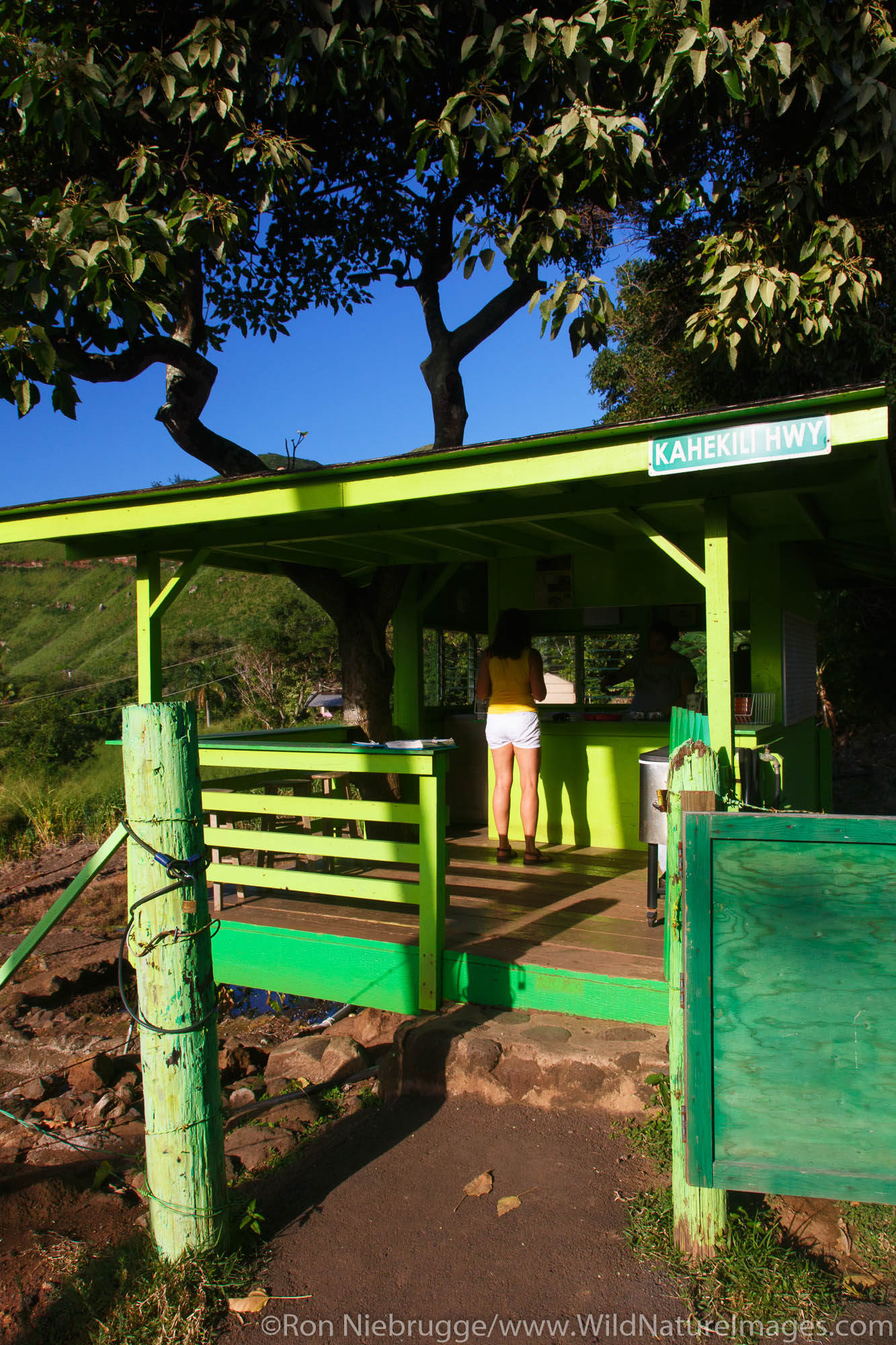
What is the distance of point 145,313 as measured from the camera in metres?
6.73

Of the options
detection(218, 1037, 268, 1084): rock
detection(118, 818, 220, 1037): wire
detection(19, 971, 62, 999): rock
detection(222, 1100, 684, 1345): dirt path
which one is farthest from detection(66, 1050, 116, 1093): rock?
detection(118, 818, 220, 1037): wire

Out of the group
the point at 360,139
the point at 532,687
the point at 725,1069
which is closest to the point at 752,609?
the point at 532,687

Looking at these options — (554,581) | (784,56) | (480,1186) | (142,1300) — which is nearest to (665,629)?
(554,581)

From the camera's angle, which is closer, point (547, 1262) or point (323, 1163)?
point (547, 1262)

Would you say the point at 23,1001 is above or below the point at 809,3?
below

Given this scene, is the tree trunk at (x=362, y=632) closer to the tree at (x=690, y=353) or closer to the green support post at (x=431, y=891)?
the tree at (x=690, y=353)

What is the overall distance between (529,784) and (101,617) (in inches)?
1951

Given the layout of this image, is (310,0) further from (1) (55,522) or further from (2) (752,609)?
(2) (752,609)

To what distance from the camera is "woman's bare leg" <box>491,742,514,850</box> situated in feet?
21.7

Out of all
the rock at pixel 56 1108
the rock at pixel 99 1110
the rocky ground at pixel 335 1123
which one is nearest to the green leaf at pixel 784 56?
the rocky ground at pixel 335 1123

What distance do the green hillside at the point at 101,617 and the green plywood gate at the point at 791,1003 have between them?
3017 cm

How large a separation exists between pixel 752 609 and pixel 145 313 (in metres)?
5.08

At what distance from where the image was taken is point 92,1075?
5.29 meters

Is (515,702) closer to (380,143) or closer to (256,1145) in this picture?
(256,1145)
